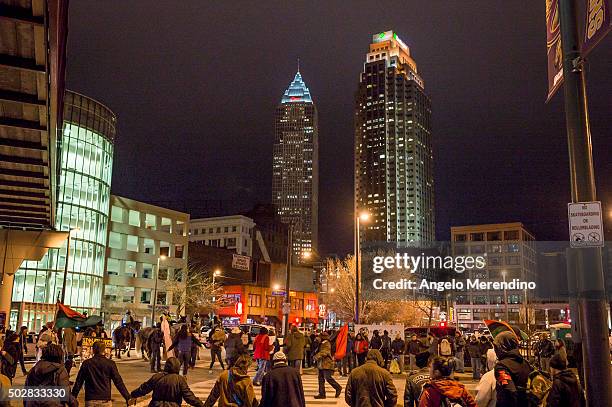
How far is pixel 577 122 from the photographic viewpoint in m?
8.02

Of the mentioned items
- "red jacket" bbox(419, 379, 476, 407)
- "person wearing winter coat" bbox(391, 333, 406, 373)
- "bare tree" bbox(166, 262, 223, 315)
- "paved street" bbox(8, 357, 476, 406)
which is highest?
"bare tree" bbox(166, 262, 223, 315)

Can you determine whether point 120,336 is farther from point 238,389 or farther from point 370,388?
point 370,388

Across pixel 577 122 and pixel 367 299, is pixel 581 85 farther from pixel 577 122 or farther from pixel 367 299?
pixel 367 299

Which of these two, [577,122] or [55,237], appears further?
[55,237]

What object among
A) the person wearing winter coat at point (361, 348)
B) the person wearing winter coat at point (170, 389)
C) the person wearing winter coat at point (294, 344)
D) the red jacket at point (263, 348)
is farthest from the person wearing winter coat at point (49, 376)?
the person wearing winter coat at point (361, 348)

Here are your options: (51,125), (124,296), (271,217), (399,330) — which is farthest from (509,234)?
(51,125)

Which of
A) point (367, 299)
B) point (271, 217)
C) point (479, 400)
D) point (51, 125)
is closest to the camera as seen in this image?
point (479, 400)

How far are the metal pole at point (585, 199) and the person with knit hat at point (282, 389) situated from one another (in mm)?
3409

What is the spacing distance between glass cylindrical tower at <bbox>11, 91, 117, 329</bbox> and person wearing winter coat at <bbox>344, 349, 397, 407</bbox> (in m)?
59.0

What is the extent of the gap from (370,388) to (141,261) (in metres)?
72.7

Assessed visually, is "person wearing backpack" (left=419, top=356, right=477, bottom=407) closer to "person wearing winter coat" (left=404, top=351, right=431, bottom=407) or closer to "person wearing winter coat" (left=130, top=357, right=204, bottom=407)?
"person wearing winter coat" (left=404, top=351, right=431, bottom=407)

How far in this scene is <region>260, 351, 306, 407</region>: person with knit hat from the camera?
24.4 feet

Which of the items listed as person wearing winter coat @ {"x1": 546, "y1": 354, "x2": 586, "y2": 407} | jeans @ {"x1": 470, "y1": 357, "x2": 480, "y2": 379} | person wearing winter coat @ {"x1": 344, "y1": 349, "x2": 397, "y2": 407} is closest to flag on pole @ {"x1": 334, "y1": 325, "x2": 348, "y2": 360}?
jeans @ {"x1": 470, "y1": 357, "x2": 480, "y2": 379}

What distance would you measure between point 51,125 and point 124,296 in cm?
6692
